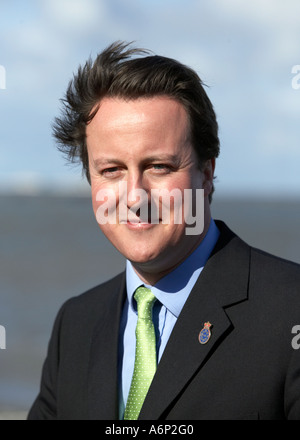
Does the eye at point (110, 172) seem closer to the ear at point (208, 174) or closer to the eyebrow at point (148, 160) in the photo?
the eyebrow at point (148, 160)

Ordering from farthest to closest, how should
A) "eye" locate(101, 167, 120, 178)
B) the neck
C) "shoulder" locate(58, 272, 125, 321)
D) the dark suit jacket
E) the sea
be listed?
the sea, "shoulder" locate(58, 272, 125, 321), the neck, "eye" locate(101, 167, 120, 178), the dark suit jacket

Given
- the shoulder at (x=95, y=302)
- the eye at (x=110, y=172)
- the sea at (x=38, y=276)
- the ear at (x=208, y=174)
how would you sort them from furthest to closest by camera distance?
the sea at (x=38, y=276)
the shoulder at (x=95, y=302)
the ear at (x=208, y=174)
the eye at (x=110, y=172)

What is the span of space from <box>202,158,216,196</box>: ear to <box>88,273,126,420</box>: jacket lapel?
1.73 ft

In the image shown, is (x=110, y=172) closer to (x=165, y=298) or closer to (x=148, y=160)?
(x=148, y=160)

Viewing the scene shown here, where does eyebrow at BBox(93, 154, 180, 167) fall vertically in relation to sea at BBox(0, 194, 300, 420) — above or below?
below

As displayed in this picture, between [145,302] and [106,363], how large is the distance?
0.29 m

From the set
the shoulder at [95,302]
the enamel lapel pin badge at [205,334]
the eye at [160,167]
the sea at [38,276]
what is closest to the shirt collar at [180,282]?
the enamel lapel pin badge at [205,334]

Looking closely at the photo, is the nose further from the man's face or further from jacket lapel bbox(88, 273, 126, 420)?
jacket lapel bbox(88, 273, 126, 420)

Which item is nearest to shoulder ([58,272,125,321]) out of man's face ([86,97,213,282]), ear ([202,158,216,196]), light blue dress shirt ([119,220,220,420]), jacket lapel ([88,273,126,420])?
jacket lapel ([88,273,126,420])

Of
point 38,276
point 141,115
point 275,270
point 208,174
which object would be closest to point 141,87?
point 141,115

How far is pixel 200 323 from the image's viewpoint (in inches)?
116

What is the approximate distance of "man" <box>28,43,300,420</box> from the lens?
2805mm

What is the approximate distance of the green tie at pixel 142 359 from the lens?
2914 mm

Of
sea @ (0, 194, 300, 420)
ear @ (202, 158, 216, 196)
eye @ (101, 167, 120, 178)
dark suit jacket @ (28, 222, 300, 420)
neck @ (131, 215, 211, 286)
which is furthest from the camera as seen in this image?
sea @ (0, 194, 300, 420)
